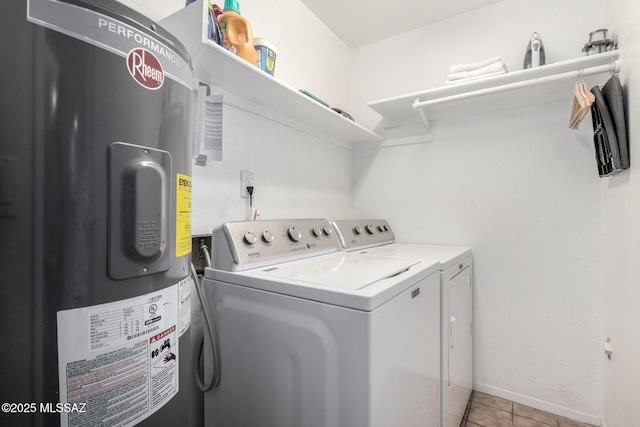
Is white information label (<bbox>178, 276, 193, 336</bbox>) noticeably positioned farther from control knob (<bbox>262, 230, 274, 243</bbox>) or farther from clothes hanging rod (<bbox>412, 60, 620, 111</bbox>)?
clothes hanging rod (<bbox>412, 60, 620, 111</bbox>)

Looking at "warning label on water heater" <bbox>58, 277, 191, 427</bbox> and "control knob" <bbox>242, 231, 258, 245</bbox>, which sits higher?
"control knob" <bbox>242, 231, 258, 245</bbox>

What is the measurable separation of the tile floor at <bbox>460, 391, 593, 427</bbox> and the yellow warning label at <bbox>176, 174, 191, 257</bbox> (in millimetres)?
1874

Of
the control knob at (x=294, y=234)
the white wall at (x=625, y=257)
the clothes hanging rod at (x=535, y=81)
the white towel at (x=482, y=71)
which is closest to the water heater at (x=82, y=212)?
the control knob at (x=294, y=234)

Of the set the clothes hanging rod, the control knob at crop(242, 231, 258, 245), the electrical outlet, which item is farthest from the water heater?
the clothes hanging rod

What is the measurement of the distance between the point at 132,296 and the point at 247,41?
43.1 inches

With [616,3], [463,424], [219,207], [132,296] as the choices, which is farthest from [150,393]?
[616,3]

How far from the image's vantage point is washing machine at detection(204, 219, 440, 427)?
2.64 feet

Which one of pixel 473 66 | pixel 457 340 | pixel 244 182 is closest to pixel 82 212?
pixel 244 182

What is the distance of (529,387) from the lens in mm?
1872

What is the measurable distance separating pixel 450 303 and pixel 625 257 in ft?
2.38

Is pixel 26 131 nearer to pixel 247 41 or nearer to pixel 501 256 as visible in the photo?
pixel 247 41

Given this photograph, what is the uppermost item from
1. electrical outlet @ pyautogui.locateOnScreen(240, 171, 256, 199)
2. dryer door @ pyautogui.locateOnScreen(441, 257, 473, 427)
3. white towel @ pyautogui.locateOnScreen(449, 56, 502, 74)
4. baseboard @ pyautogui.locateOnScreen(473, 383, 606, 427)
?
white towel @ pyautogui.locateOnScreen(449, 56, 502, 74)

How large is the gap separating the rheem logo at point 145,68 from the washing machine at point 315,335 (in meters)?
0.61

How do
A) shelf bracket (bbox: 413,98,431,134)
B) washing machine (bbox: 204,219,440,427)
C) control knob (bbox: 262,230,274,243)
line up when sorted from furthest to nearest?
1. shelf bracket (bbox: 413,98,431,134)
2. control knob (bbox: 262,230,274,243)
3. washing machine (bbox: 204,219,440,427)
